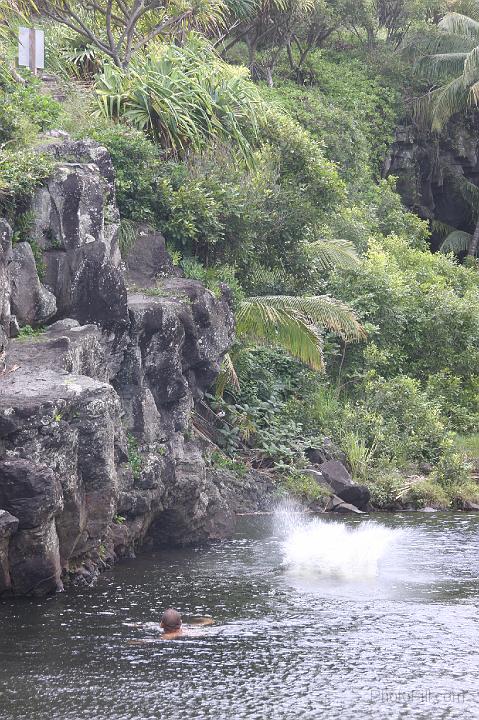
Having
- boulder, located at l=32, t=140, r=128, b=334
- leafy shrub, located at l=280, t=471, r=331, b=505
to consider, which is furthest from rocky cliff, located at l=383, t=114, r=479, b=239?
boulder, located at l=32, t=140, r=128, b=334

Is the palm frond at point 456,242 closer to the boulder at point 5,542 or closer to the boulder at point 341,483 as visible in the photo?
the boulder at point 341,483

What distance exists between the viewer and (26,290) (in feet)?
51.9

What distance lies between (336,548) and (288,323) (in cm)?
610

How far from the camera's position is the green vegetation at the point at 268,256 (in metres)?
20.8

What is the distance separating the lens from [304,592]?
47.4 ft

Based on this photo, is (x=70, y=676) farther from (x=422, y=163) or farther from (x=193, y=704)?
(x=422, y=163)

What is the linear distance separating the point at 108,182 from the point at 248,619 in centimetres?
821

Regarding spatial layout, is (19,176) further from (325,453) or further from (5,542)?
(325,453)

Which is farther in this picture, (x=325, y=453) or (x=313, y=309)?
(x=325, y=453)

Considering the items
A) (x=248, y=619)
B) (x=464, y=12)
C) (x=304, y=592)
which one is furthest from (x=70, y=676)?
(x=464, y=12)

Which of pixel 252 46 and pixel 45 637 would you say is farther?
pixel 252 46

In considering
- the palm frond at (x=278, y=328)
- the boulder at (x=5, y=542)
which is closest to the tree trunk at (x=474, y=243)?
the palm frond at (x=278, y=328)

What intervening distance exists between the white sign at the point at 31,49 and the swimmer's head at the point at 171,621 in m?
12.0

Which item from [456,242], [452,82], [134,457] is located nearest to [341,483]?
[134,457]
